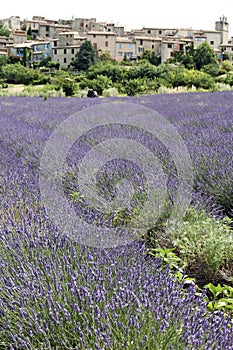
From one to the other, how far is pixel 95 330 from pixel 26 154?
3258mm

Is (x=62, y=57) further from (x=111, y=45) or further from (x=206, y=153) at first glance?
(x=206, y=153)

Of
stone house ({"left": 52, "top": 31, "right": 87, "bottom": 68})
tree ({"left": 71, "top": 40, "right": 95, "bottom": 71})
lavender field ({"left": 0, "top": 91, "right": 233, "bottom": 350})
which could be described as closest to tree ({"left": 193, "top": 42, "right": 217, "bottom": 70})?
tree ({"left": 71, "top": 40, "right": 95, "bottom": 71})

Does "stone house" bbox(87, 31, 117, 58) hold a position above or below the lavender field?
above

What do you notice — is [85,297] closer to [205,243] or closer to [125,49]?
[205,243]

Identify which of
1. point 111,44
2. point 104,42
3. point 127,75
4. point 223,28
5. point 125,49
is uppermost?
point 223,28

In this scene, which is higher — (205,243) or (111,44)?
(111,44)

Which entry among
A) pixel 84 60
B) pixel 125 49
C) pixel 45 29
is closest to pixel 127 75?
pixel 84 60

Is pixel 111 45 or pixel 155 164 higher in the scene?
pixel 111 45

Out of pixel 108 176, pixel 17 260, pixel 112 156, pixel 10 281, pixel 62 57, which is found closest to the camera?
pixel 10 281

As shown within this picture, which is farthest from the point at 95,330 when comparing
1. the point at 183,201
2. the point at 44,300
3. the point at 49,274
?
the point at 183,201

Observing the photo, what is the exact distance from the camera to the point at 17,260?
1.92m

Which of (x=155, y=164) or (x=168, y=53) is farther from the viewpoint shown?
(x=168, y=53)

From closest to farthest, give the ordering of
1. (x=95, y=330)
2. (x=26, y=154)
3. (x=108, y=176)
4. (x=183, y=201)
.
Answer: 1. (x=95, y=330)
2. (x=183, y=201)
3. (x=108, y=176)
4. (x=26, y=154)

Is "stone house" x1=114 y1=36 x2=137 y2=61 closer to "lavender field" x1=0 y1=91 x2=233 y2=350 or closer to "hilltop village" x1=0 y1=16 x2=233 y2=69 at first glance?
"hilltop village" x1=0 y1=16 x2=233 y2=69
